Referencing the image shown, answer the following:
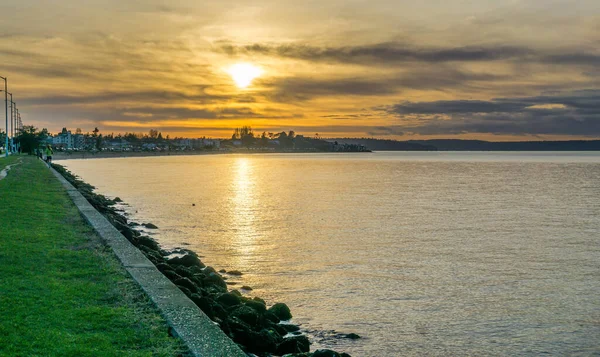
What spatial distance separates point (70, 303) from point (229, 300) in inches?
181

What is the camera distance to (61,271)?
10352 mm

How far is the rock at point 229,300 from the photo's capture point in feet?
40.7

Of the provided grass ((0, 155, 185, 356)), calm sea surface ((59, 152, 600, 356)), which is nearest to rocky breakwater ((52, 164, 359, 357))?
calm sea surface ((59, 152, 600, 356))

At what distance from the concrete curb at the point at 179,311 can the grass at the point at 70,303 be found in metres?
0.16

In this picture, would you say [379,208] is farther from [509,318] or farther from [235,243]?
[509,318]

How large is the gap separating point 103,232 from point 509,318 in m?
10.5

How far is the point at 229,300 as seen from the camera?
1248 cm

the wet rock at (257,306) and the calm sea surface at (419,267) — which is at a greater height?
the wet rock at (257,306)

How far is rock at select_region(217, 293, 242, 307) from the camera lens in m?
12.4

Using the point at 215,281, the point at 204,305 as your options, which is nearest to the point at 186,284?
the point at 204,305

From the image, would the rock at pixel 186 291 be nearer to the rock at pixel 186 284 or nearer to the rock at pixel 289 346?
the rock at pixel 186 284

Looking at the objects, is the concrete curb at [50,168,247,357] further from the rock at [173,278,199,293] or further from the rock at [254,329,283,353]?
the rock at [254,329,283,353]

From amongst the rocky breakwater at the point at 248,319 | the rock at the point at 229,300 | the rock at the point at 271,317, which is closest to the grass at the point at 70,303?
the rocky breakwater at the point at 248,319

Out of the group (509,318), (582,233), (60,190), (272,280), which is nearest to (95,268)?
(272,280)
